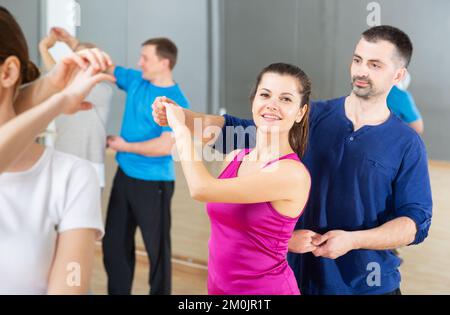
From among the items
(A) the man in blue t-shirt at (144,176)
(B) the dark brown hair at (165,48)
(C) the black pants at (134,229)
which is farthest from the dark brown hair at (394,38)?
(C) the black pants at (134,229)

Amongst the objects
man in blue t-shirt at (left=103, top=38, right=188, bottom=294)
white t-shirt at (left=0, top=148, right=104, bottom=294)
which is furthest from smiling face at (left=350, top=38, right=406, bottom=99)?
man in blue t-shirt at (left=103, top=38, right=188, bottom=294)

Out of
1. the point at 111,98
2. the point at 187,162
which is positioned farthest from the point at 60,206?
the point at 111,98

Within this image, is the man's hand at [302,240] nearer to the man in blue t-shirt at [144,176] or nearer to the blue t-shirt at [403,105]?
the blue t-shirt at [403,105]

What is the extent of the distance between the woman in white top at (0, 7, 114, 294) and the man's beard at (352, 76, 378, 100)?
0.71 ft

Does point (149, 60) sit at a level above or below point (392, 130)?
above

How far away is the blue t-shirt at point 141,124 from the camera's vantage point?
1.21 m

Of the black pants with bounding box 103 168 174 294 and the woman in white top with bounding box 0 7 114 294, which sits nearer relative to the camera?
the woman in white top with bounding box 0 7 114 294

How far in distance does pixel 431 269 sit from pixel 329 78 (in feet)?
1.04

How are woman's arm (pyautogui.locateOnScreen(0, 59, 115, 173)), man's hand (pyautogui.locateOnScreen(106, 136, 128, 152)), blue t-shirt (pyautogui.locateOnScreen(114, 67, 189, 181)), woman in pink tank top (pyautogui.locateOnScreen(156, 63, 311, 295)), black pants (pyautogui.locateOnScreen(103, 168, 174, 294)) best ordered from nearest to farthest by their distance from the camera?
woman's arm (pyautogui.locateOnScreen(0, 59, 115, 173)) < woman in pink tank top (pyautogui.locateOnScreen(156, 63, 311, 295)) < blue t-shirt (pyautogui.locateOnScreen(114, 67, 189, 181)) < man's hand (pyautogui.locateOnScreen(106, 136, 128, 152)) < black pants (pyautogui.locateOnScreen(103, 168, 174, 294))

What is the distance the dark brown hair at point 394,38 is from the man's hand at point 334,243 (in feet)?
0.52

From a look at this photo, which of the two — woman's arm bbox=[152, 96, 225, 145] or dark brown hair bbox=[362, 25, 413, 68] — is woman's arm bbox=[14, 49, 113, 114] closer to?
woman's arm bbox=[152, 96, 225, 145]

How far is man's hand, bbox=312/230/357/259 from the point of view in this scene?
1.91 ft
